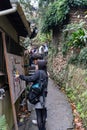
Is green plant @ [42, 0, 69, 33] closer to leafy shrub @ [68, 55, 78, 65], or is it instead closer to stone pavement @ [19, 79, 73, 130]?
leafy shrub @ [68, 55, 78, 65]

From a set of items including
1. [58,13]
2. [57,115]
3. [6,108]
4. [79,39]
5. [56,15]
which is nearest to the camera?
[6,108]

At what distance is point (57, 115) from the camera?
27.1 ft

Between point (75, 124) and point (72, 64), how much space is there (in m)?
4.16

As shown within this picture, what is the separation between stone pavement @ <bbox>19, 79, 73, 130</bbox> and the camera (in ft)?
23.6

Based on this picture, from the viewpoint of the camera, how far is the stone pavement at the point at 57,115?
23.6 feet

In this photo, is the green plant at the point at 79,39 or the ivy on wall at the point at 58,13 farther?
the ivy on wall at the point at 58,13

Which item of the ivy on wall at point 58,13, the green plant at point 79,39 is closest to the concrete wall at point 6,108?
the green plant at point 79,39

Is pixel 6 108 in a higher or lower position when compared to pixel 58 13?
lower

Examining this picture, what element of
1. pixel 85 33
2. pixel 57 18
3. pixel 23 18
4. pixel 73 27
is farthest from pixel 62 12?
pixel 23 18

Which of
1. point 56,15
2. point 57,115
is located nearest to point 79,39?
point 57,115

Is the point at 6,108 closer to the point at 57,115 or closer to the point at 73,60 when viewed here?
the point at 57,115

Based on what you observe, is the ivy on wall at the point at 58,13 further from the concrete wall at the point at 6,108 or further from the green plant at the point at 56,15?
the concrete wall at the point at 6,108

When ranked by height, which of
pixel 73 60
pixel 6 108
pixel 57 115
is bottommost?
pixel 57 115

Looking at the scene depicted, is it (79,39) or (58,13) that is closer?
(79,39)
